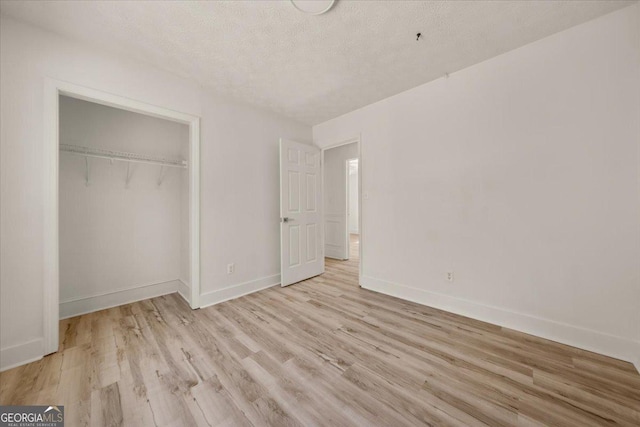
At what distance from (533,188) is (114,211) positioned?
4448 mm

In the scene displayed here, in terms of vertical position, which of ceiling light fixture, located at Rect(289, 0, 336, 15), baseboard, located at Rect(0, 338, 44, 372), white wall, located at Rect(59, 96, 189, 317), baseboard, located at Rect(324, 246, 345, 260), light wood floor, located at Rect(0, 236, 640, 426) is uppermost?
ceiling light fixture, located at Rect(289, 0, 336, 15)

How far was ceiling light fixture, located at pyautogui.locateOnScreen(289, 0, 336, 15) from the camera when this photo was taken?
5.22 feet

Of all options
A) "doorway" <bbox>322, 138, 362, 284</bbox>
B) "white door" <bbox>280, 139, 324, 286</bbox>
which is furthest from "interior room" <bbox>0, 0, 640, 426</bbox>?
"doorway" <bbox>322, 138, 362, 284</bbox>

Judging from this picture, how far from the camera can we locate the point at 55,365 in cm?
172

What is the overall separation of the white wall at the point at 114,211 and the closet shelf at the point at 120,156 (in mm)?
77

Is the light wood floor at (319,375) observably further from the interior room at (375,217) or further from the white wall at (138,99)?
the white wall at (138,99)

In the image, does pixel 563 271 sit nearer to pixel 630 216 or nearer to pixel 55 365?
pixel 630 216

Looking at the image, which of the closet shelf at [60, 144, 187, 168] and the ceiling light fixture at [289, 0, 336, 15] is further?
the closet shelf at [60, 144, 187, 168]

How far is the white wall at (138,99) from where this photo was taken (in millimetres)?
1727

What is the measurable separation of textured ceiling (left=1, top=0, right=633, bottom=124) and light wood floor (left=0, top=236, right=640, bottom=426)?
2578 mm

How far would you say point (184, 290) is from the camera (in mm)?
3080

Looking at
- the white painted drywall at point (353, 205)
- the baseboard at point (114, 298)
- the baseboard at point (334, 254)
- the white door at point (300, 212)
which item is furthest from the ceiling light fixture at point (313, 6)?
the white painted drywall at point (353, 205)

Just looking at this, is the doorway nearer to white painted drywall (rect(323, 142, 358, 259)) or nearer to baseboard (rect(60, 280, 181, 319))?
white painted drywall (rect(323, 142, 358, 259))

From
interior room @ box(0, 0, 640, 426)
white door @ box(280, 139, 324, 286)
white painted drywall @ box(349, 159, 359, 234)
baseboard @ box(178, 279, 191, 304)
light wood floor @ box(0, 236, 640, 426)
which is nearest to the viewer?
light wood floor @ box(0, 236, 640, 426)
